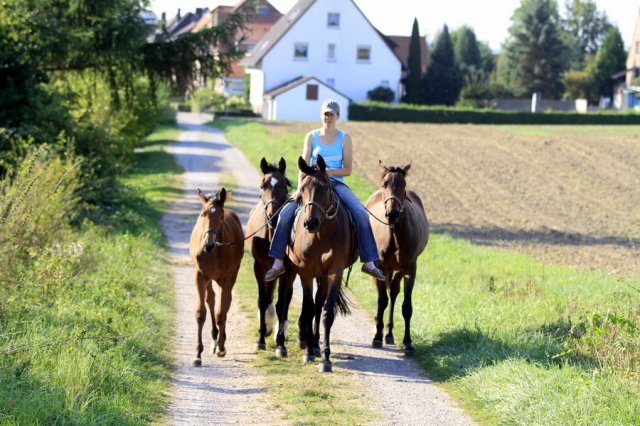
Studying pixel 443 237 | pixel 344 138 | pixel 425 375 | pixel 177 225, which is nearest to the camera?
pixel 425 375

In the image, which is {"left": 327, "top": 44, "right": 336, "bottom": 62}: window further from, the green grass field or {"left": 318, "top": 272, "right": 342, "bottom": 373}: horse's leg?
{"left": 318, "top": 272, "right": 342, "bottom": 373}: horse's leg

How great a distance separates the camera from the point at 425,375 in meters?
8.49

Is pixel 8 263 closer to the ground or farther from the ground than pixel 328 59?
closer to the ground

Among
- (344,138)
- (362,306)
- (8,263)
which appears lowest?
(362,306)

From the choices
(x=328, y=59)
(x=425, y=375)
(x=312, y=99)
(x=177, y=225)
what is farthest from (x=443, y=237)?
(x=328, y=59)

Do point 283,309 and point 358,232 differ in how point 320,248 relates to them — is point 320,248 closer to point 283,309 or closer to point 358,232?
point 358,232

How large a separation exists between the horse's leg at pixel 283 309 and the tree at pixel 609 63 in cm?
8922

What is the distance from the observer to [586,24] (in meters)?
119

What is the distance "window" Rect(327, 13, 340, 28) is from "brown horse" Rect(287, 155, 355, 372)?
222ft

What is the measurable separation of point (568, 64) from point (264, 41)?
3878cm

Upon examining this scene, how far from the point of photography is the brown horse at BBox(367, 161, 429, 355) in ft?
30.6

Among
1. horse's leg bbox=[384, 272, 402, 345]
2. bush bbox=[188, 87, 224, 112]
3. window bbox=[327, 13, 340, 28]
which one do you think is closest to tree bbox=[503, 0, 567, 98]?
window bbox=[327, 13, 340, 28]

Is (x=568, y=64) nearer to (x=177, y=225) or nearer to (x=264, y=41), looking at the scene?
(x=264, y=41)

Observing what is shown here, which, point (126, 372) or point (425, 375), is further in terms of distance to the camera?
point (425, 375)
